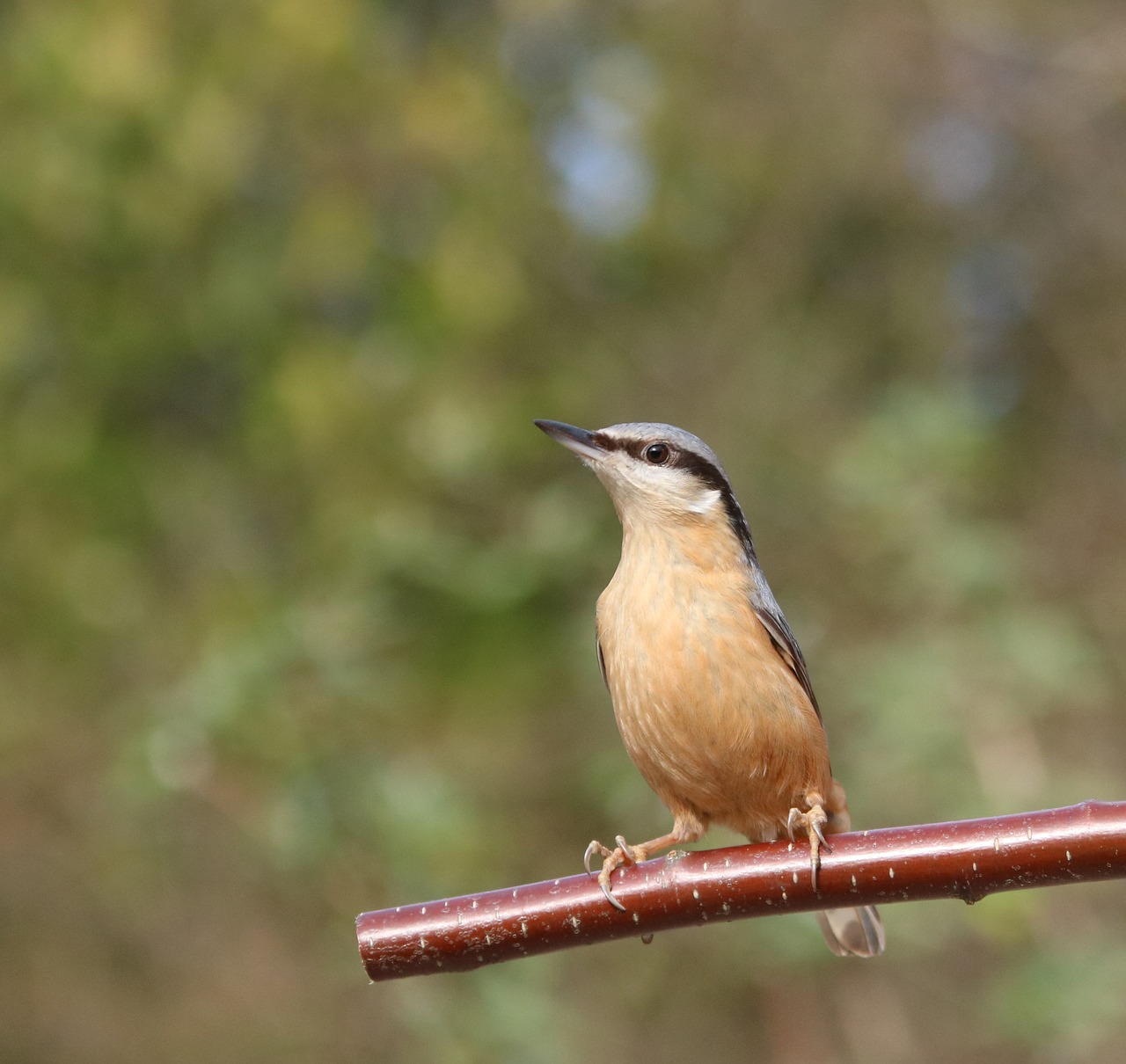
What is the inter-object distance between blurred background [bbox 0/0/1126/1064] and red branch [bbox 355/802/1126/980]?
89.6 inches

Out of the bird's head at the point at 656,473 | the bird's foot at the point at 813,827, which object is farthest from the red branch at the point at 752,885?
the bird's head at the point at 656,473

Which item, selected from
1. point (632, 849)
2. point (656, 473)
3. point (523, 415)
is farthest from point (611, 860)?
point (523, 415)

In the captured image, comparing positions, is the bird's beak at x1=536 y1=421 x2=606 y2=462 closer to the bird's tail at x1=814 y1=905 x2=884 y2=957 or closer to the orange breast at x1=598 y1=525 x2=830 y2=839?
the orange breast at x1=598 y1=525 x2=830 y2=839

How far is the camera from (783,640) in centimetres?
340

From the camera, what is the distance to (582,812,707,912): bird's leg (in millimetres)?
2641

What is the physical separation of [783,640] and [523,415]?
3124mm

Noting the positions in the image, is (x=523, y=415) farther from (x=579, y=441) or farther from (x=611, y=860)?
Answer: (x=611, y=860)

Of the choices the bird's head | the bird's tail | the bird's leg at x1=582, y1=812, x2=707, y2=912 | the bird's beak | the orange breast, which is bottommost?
the bird's tail

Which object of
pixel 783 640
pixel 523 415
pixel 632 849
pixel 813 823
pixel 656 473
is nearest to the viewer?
pixel 813 823

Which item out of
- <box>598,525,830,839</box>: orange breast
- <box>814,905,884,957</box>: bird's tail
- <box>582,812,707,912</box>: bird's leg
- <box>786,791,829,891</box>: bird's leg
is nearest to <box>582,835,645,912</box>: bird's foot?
<box>582,812,707,912</box>: bird's leg

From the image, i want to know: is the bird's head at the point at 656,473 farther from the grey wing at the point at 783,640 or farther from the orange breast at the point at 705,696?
the grey wing at the point at 783,640

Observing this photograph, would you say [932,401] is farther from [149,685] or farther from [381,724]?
[149,685]

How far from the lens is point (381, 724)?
529 centimetres

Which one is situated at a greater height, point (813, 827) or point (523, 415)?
point (523, 415)
